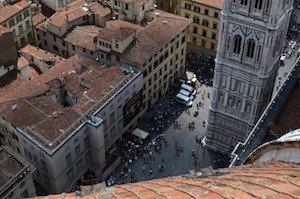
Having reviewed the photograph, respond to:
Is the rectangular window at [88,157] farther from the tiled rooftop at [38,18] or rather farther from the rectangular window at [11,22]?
the tiled rooftop at [38,18]

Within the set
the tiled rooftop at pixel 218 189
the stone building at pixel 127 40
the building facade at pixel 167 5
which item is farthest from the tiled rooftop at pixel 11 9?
the tiled rooftop at pixel 218 189

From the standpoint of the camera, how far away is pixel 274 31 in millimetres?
46312

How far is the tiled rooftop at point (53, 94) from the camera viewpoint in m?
49.4

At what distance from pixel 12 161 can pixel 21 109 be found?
7941 mm

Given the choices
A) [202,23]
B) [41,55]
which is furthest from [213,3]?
[41,55]

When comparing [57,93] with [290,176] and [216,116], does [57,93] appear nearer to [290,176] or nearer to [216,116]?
[216,116]

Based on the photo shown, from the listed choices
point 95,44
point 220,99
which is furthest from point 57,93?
point 220,99

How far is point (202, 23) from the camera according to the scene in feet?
243

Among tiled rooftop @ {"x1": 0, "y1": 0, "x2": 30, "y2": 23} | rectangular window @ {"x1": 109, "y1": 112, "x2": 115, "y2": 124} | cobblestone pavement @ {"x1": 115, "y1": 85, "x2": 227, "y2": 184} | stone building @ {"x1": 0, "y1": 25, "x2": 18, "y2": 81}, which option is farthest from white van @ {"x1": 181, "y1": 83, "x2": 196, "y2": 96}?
tiled rooftop @ {"x1": 0, "y1": 0, "x2": 30, "y2": 23}

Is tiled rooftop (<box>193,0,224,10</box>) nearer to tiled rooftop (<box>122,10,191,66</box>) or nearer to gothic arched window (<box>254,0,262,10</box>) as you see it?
tiled rooftop (<box>122,10,191,66</box>)

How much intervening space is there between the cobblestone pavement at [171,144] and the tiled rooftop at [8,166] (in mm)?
14911

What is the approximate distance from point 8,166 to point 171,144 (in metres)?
23.8

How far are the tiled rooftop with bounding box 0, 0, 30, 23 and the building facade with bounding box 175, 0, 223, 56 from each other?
25.0 metres

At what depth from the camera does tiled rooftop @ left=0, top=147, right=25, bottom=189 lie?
43.4 m
